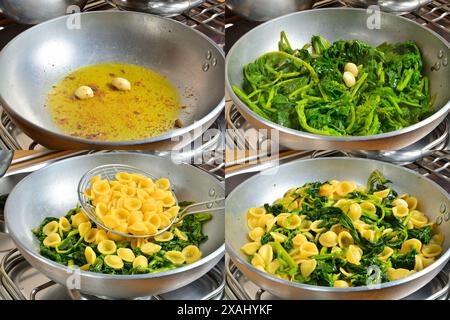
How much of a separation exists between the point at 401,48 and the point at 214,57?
419 millimetres

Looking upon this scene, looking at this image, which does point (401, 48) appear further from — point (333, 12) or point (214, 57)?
point (214, 57)

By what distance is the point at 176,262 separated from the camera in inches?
61.7

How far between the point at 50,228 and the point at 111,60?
0.40 metres

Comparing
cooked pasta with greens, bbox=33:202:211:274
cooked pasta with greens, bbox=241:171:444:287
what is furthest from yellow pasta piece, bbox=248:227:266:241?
cooked pasta with greens, bbox=33:202:211:274

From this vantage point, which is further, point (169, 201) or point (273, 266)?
point (169, 201)

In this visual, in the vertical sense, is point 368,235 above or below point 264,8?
below

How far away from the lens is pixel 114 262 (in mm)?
1530

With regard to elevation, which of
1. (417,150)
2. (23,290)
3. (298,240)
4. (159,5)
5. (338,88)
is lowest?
(23,290)

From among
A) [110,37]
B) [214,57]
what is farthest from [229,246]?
[110,37]

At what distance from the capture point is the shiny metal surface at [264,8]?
166cm

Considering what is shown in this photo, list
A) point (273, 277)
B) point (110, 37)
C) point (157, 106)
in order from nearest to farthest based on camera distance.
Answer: point (273, 277)
point (157, 106)
point (110, 37)

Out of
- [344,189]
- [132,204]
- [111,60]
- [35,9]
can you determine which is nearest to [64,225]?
[132,204]

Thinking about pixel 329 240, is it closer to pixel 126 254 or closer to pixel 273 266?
pixel 273 266

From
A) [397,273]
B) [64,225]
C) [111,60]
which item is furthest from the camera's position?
[111,60]
